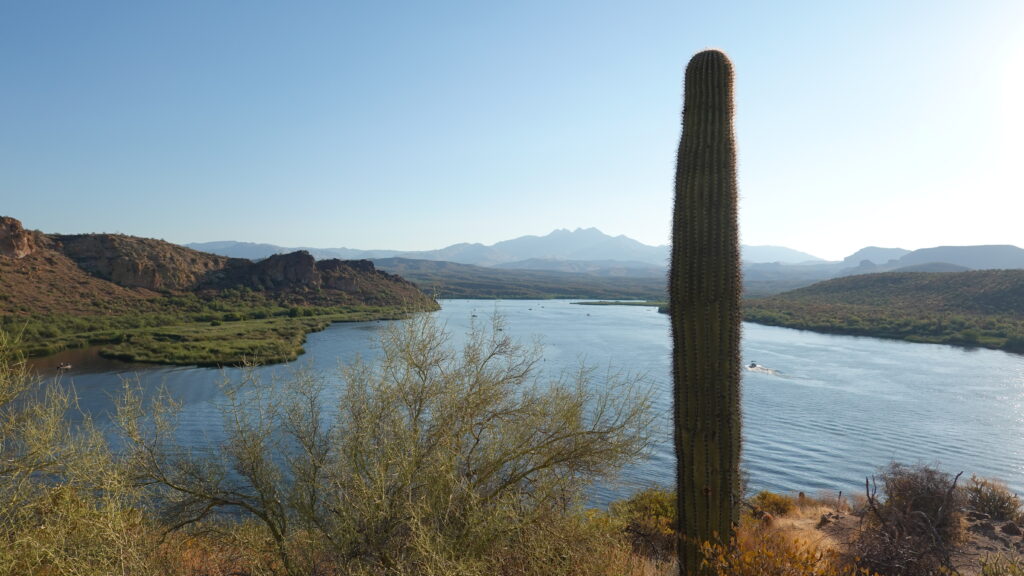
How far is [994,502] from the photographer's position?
34.1ft

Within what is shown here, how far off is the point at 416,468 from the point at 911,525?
807 cm

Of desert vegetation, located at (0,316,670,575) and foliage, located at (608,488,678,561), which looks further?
foliage, located at (608,488,678,561)

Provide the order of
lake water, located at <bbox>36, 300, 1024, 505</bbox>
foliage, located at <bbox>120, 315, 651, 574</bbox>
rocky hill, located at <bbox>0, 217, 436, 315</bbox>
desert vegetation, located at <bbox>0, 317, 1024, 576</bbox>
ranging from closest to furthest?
desert vegetation, located at <bbox>0, 317, 1024, 576</bbox>, foliage, located at <bbox>120, 315, 651, 574</bbox>, lake water, located at <bbox>36, 300, 1024, 505</bbox>, rocky hill, located at <bbox>0, 217, 436, 315</bbox>

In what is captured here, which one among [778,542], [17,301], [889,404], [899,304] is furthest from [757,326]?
[17,301]

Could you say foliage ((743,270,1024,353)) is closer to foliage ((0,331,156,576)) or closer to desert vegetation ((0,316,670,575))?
desert vegetation ((0,316,670,575))

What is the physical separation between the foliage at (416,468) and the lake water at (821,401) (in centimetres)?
135

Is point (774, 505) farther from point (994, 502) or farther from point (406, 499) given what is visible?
point (406, 499)

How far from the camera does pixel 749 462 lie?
55.4 feet

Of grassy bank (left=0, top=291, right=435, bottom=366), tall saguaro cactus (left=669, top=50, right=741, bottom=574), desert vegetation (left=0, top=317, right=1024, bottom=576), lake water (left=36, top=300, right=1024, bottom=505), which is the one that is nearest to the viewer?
desert vegetation (left=0, top=317, right=1024, bottom=576)

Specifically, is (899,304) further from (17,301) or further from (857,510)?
(17,301)

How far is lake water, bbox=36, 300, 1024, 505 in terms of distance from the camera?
649 inches

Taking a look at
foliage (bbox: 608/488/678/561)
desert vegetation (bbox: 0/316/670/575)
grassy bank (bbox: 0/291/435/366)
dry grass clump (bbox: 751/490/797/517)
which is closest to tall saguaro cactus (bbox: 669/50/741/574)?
desert vegetation (bbox: 0/316/670/575)

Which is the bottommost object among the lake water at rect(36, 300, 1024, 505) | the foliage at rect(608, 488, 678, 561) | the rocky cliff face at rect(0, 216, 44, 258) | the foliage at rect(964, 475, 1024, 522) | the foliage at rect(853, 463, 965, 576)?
the lake water at rect(36, 300, 1024, 505)

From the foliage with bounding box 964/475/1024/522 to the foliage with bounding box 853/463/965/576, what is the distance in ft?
4.33
